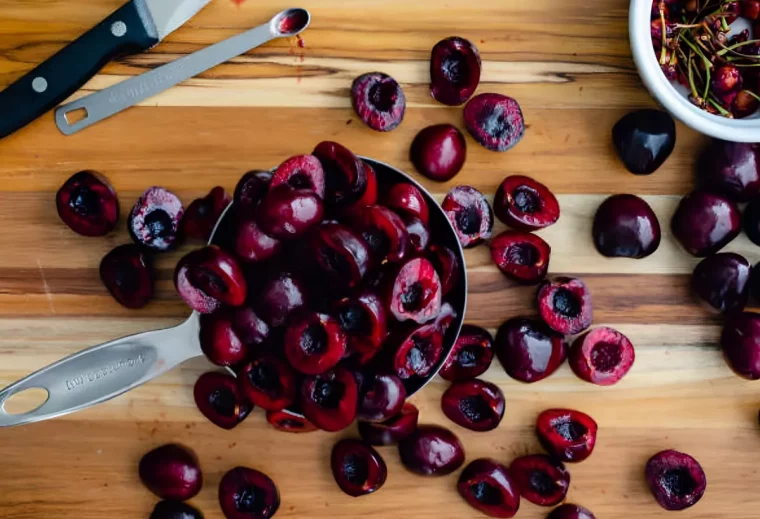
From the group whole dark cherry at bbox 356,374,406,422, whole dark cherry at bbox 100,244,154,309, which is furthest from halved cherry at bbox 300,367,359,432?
whole dark cherry at bbox 100,244,154,309

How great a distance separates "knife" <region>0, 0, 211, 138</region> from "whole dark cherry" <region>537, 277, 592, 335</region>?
70 centimetres

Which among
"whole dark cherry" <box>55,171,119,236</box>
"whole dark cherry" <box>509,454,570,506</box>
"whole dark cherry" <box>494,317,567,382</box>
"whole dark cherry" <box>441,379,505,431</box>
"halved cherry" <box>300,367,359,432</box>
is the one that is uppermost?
"whole dark cherry" <box>55,171,119,236</box>

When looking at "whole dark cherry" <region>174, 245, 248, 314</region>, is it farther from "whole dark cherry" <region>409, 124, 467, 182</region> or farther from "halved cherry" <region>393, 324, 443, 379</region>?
"whole dark cherry" <region>409, 124, 467, 182</region>

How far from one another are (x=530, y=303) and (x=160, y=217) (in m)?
0.60

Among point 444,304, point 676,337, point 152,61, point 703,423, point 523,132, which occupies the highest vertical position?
point 152,61

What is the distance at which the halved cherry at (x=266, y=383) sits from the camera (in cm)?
Result: 99

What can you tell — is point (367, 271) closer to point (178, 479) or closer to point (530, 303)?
point (530, 303)

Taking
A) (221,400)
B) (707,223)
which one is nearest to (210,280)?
(221,400)

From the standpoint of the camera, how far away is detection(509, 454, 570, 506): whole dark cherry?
46.2 inches

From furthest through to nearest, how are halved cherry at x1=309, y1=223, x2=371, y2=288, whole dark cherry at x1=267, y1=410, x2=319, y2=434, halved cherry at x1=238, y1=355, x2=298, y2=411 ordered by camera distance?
whole dark cherry at x1=267, y1=410, x2=319, y2=434, halved cherry at x1=238, y1=355, x2=298, y2=411, halved cherry at x1=309, y1=223, x2=371, y2=288

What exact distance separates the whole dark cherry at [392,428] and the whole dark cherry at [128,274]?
1.31 feet

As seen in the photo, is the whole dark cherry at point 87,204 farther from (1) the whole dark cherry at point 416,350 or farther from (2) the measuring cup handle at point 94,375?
(1) the whole dark cherry at point 416,350

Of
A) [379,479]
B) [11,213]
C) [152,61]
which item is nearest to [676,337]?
[379,479]

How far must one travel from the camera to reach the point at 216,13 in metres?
1.17
